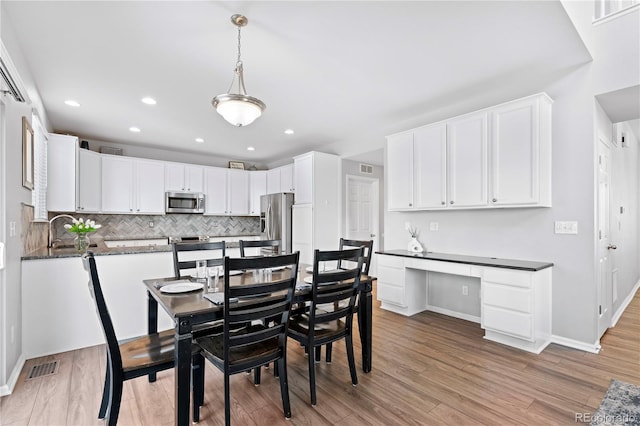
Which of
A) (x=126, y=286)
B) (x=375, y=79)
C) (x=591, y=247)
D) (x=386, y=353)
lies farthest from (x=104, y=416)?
(x=591, y=247)

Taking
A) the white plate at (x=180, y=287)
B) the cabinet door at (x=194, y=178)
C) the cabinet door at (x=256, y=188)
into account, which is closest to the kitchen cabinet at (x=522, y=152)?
the white plate at (x=180, y=287)

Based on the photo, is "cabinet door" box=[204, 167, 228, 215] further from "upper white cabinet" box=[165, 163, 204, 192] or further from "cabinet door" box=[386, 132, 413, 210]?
"cabinet door" box=[386, 132, 413, 210]

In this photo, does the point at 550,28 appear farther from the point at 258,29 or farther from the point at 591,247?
the point at 258,29

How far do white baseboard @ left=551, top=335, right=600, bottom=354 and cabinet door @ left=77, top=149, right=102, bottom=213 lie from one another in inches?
254

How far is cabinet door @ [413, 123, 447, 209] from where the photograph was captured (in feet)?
12.2

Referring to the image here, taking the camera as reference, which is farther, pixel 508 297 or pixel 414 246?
pixel 414 246

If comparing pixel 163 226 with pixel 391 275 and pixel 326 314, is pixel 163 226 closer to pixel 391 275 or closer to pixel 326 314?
pixel 391 275

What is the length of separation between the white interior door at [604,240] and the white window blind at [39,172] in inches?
230

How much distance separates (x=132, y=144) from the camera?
18.9ft

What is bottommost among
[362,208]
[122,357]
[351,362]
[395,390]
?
[395,390]

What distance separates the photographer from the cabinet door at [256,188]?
6719 mm

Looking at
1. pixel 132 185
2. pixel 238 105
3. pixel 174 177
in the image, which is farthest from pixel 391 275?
pixel 132 185

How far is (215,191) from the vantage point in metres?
6.38

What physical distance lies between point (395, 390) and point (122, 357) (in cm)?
181
